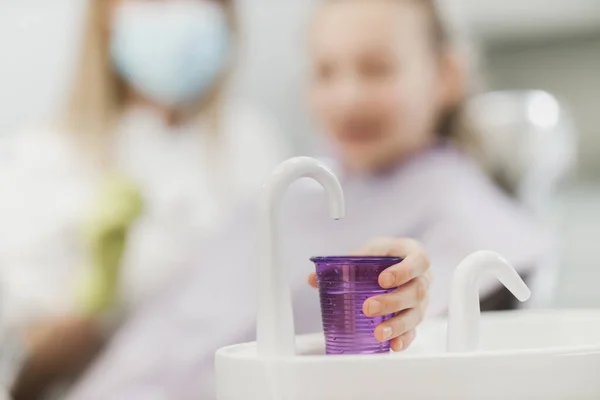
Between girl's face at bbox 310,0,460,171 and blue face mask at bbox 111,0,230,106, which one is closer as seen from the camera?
girl's face at bbox 310,0,460,171

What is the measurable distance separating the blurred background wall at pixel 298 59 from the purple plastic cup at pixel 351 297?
106 cm

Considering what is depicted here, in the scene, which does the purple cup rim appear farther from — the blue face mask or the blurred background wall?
the blurred background wall

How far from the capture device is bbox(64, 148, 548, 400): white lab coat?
33.5 inches

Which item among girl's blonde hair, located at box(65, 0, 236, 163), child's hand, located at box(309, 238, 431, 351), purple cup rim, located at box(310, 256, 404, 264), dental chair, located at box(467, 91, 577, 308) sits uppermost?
girl's blonde hair, located at box(65, 0, 236, 163)

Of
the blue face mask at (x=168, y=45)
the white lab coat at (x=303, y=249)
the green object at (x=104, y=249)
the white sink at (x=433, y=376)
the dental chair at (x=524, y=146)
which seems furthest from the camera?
the blue face mask at (x=168, y=45)

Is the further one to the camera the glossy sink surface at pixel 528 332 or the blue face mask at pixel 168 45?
the blue face mask at pixel 168 45

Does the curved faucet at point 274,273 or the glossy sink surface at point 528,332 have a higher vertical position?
the curved faucet at point 274,273

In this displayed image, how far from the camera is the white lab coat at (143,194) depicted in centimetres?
115

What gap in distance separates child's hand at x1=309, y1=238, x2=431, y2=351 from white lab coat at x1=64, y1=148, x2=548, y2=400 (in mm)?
322

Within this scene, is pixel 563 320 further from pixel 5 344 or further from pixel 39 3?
pixel 39 3

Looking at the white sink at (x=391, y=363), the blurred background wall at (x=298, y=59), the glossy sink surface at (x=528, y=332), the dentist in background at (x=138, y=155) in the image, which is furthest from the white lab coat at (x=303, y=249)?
the blurred background wall at (x=298, y=59)

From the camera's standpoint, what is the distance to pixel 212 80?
142 cm

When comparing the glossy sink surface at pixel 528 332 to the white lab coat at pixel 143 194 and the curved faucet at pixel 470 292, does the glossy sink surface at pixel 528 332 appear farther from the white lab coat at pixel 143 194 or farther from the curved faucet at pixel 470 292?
the white lab coat at pixel 143 194

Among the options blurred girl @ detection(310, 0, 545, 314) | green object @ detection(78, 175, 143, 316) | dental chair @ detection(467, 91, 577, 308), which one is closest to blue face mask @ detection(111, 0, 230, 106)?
green object @ detection(78, 175, 143, 316)
